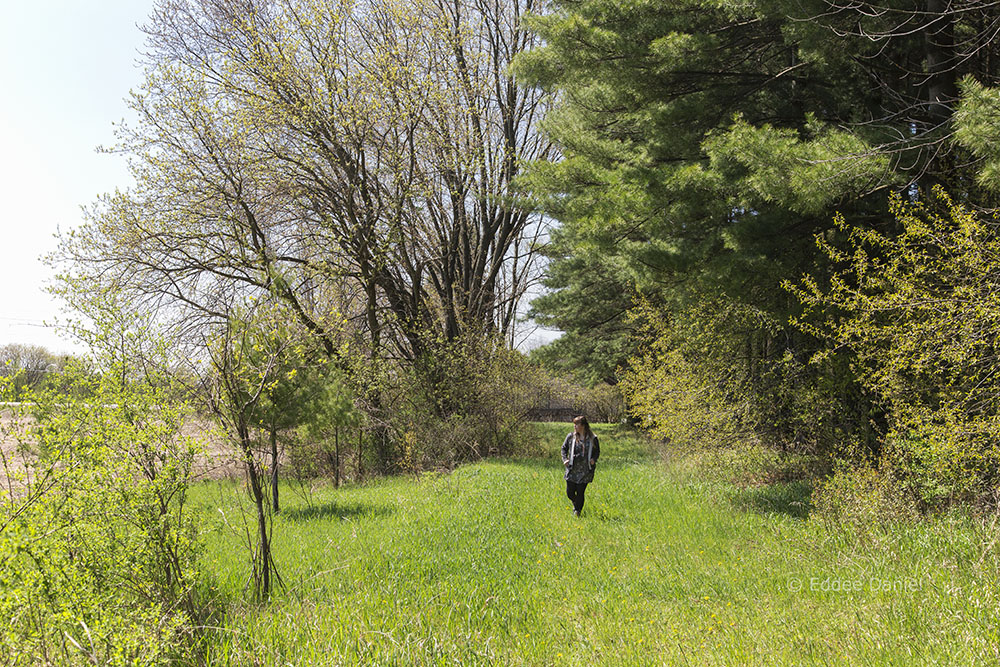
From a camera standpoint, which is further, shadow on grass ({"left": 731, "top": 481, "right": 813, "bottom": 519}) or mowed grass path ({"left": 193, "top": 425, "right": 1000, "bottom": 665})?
shadow on grass ({"left": 731, "top": 481, "right": 813, "bottom": 519})

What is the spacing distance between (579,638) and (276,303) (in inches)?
146

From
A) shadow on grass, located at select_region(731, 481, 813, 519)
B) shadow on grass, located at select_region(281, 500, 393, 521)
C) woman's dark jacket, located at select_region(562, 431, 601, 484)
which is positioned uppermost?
woman's dark jacket, located at select_region(562, 431, 601, 484)

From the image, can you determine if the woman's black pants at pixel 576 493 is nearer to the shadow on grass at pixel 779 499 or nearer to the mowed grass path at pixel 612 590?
the mowed grass path at pixel 612 590

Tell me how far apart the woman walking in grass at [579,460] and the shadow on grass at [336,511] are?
301 centimetres

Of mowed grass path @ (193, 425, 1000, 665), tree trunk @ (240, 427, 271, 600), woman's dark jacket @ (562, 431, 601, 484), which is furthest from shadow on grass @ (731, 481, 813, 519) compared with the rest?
tree trunk @ (240, 427, 271, 600)

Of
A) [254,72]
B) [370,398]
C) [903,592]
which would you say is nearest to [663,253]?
[903,592]

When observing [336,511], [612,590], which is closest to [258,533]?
[612,590]

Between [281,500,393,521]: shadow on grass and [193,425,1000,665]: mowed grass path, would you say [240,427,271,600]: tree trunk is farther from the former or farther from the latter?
[281,500,393,521]: shadow on grass

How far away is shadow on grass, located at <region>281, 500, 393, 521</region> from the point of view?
28.8ft

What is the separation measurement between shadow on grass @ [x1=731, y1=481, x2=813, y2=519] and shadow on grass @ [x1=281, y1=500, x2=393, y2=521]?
582 centimetres

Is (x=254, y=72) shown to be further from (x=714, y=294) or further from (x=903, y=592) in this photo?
(x=903, y=592)

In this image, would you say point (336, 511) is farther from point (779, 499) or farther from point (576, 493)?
point (779, 499)

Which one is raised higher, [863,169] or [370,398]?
[863,169]

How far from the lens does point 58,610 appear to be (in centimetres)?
302
